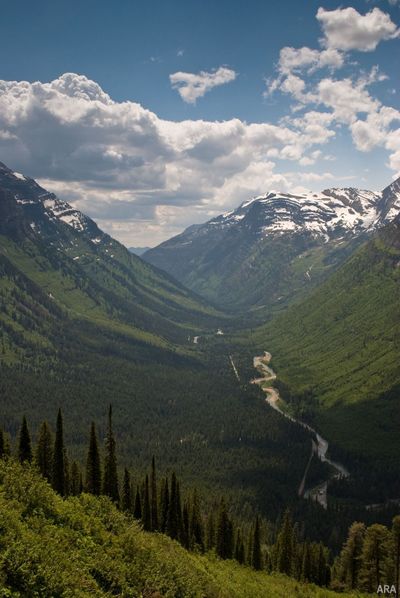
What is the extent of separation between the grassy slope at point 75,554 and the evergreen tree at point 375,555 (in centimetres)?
3402

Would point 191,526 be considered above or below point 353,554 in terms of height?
above

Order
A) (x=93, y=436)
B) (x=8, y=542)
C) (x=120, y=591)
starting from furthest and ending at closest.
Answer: (x=93, y=436)
(x=120, y=591)
(x=8, y=542)

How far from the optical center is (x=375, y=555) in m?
104

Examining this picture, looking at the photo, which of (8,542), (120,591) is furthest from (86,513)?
(8,542)

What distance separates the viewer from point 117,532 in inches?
2955

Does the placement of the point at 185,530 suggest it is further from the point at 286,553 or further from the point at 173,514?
the point at 286,553

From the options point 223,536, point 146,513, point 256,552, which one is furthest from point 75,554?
point 256,552

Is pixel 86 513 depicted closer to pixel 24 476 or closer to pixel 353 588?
pixel 24 476

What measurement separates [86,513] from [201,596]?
2073 cm

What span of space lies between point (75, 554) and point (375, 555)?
70850 mm

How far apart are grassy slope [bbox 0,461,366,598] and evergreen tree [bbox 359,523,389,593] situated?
34016 mm

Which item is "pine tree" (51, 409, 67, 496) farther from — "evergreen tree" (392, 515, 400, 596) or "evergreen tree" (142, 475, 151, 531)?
"evergreen tree" (392, 515, 400, 596)

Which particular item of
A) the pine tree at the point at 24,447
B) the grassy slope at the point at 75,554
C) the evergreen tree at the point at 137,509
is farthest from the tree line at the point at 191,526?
the grassy slope at the point at 75,554

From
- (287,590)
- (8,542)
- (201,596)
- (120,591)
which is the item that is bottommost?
(287,590)
